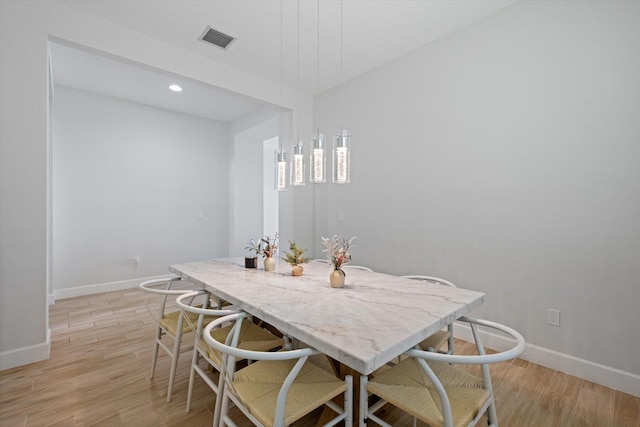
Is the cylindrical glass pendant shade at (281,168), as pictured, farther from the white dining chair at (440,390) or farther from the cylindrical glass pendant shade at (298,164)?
the white dining chair at (440,390)

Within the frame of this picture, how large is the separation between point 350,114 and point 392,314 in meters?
2.92

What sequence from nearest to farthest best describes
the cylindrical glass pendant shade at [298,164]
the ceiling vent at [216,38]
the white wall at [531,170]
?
the white wall at [531,170], the cylindrical glass pendant shade at [298,164], the ceiling vent at [216,38]

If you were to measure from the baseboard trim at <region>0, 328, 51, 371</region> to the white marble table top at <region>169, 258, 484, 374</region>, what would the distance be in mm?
1261

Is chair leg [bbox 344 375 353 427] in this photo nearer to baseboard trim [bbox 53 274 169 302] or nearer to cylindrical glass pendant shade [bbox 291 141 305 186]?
cylindrical glass pendant shade [bbox 291 141 305 186]

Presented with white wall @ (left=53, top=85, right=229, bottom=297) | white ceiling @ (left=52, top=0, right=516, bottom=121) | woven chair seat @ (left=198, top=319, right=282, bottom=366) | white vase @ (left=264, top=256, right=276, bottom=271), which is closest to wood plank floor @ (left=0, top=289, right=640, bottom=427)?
woven chair seat @ (left=198, top=319, right=282, bottom=366)

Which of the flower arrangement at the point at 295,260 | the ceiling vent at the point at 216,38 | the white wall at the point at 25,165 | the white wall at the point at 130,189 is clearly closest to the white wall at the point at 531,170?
the flower arrangement at the point at 295,260

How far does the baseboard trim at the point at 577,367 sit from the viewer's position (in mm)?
1925

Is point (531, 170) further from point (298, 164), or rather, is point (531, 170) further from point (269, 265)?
point (269, 265)

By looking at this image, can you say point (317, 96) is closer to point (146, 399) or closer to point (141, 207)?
point (141, 207)

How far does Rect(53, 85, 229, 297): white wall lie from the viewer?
4.01 metres

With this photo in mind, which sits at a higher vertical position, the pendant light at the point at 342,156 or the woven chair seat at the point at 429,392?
the pendant light at the point at 342,156

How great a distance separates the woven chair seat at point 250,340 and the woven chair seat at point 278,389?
0.63 feet

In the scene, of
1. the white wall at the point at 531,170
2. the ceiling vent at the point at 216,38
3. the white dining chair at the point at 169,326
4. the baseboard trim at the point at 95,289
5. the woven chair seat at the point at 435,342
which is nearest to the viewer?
the woven chair seat at the point at 435,342

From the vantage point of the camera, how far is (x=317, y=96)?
420 centimetres
